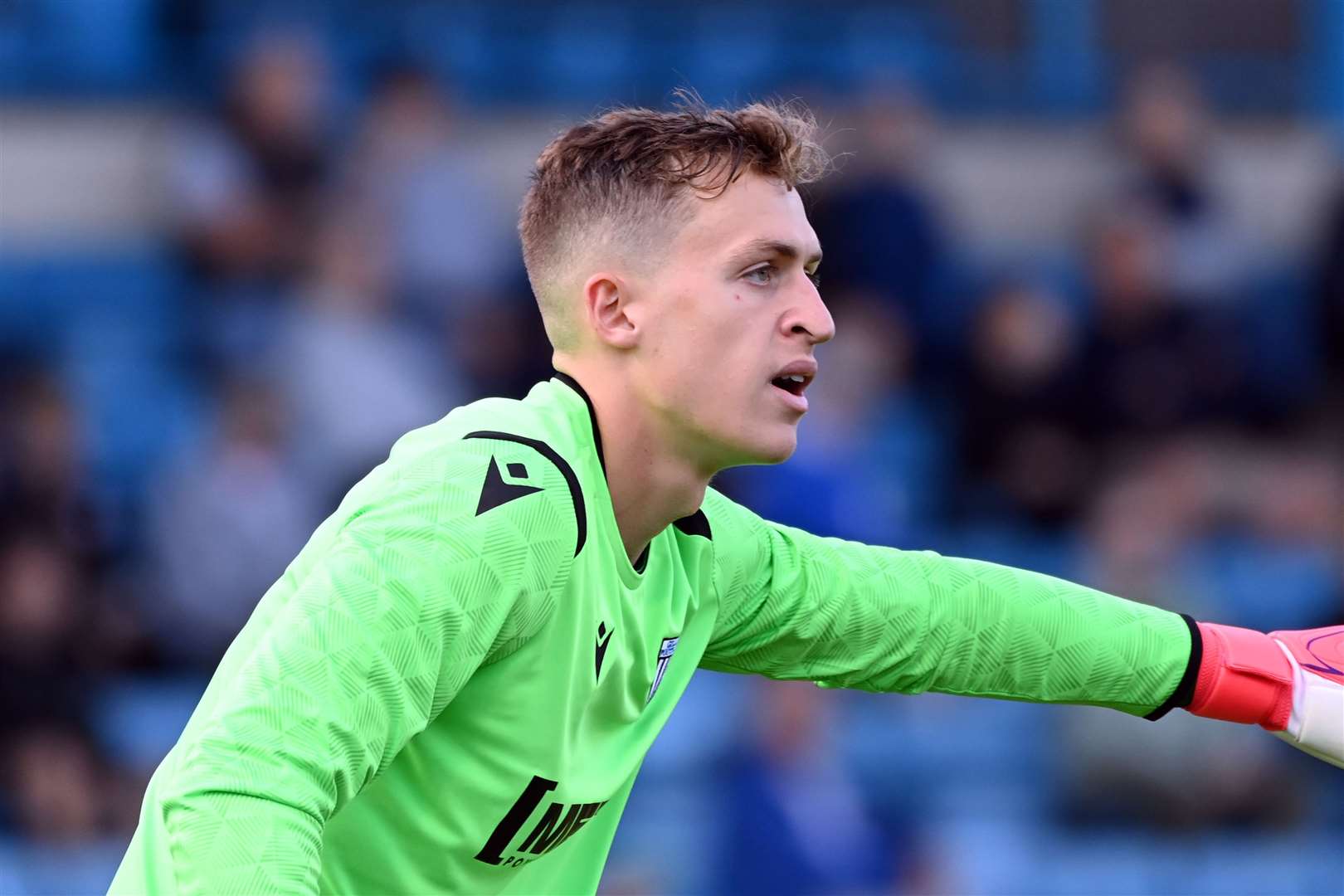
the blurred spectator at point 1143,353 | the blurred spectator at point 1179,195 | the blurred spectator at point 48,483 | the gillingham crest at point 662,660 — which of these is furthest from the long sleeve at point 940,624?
the blurred spectator at point 1179,195

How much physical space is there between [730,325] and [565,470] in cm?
47

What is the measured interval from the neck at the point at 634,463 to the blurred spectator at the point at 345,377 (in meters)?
4.35

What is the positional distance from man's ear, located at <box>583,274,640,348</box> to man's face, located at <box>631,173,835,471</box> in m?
0.02

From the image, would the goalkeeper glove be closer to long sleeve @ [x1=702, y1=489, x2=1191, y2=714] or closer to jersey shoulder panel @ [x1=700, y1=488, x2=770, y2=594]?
long sleeve @ [x1=702, y1=489, x2=1191, y2=714]

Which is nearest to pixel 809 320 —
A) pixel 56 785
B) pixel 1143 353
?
pixel 56 785

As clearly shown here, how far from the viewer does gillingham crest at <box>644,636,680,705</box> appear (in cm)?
326

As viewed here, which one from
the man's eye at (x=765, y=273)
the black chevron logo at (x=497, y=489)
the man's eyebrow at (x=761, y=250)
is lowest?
the black chevron logo at (x=497, y=489)

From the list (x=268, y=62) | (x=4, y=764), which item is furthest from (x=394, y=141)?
(x=4, y=764)

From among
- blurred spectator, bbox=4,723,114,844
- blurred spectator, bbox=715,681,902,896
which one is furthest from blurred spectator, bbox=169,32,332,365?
blurred spectator, bbox=715,681,902,896

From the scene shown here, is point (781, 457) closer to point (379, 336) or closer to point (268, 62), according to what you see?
point (379, 336)

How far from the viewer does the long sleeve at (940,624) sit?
346 centimetres

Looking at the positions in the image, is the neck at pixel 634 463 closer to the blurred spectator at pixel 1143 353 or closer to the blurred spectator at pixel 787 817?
the blurred spectator at pixel 787 817

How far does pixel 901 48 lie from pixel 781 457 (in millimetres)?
7629

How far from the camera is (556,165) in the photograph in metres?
3.27
